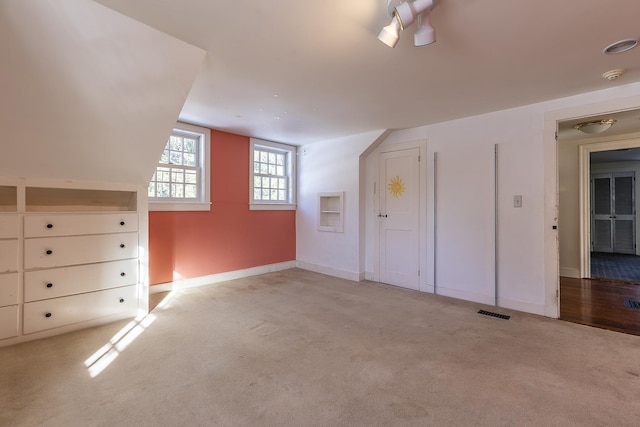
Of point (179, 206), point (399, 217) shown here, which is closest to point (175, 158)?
point (179, 206)

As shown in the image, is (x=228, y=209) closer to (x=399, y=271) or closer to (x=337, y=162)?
(x=337, y=162)

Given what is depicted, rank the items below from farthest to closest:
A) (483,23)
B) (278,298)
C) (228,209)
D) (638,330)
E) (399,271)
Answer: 1. (228,209)
2. (399,271)
3. (278,298)
4. (638,330)
5. (483,23)

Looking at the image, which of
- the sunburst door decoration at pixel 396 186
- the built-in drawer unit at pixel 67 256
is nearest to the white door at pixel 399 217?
the sunburst door decoration at pixel 396 186

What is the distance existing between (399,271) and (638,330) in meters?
2.46

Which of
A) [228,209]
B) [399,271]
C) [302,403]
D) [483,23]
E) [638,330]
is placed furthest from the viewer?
[228,209]

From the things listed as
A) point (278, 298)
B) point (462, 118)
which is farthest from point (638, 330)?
point (278, 298)

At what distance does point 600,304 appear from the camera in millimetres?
3520

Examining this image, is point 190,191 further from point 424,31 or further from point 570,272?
point 570,272

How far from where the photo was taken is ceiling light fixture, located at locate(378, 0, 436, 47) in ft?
5.18

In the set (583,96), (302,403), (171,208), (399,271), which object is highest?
(583,96)

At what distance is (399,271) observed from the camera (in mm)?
4398

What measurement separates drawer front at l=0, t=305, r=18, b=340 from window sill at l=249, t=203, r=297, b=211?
305 centimetres

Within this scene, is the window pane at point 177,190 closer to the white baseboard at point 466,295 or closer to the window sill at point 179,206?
the window sill at point 179,206

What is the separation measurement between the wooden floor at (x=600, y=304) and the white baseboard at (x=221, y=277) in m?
4.08
